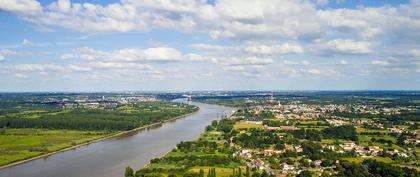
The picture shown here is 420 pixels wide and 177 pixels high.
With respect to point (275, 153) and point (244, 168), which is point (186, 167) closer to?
point (244, 168)

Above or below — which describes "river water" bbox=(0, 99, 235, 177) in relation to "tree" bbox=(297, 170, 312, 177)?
below

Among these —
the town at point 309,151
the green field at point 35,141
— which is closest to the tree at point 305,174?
the town at point 309,151

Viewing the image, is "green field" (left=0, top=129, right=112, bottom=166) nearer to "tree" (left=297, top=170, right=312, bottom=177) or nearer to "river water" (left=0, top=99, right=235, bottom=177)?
"river water" (left=0, top=99, right=235, bottom=177)

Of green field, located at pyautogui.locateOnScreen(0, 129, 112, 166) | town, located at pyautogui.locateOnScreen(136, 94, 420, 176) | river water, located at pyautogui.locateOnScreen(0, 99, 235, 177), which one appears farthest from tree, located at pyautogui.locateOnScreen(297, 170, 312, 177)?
green field, located at pyautogui.locateOnScreen(0, 129, 112, 166)

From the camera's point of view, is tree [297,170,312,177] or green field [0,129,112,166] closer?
tree [297,170,312,177]

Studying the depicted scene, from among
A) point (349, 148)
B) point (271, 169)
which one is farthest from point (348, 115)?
point (271, 169)
